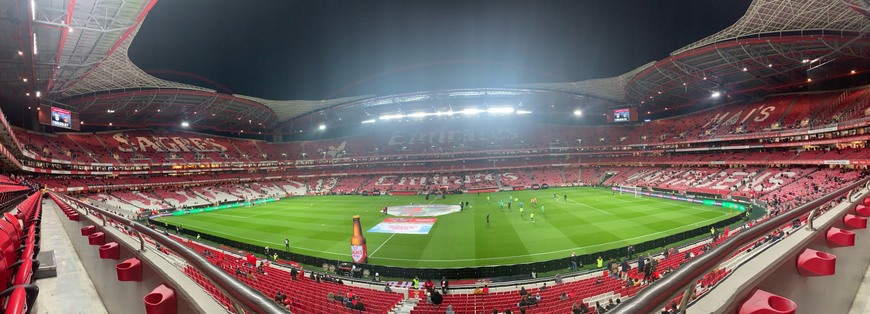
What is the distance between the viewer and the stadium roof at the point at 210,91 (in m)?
22.1

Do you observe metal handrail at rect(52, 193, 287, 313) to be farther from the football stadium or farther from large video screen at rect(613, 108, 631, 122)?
large video screen at rect(613, 108, 631, 122)

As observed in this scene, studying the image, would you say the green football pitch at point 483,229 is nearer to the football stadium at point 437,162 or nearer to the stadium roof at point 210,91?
the football stadium at point 437,162

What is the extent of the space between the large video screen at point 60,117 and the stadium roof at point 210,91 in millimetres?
1587

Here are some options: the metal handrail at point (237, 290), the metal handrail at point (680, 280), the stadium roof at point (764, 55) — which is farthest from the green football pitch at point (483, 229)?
the metal handrail at point (237, 290)

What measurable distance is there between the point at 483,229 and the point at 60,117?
51.6m

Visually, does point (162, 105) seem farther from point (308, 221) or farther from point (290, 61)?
point (308, 221)

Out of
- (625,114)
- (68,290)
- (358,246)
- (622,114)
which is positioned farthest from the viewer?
(622,114)

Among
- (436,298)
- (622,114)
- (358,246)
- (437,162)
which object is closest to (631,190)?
(622,114)

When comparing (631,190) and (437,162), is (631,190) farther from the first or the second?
(437,162)

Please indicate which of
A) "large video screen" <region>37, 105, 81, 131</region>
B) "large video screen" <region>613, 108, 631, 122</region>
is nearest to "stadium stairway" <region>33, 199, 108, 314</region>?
"large video screen" <region>37, 105, 81, 131</region>

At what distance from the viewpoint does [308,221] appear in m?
35.5

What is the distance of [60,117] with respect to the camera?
41.2 meters

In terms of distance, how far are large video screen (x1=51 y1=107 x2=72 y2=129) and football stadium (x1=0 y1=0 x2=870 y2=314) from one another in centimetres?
25

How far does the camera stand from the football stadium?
3232 millimetres
